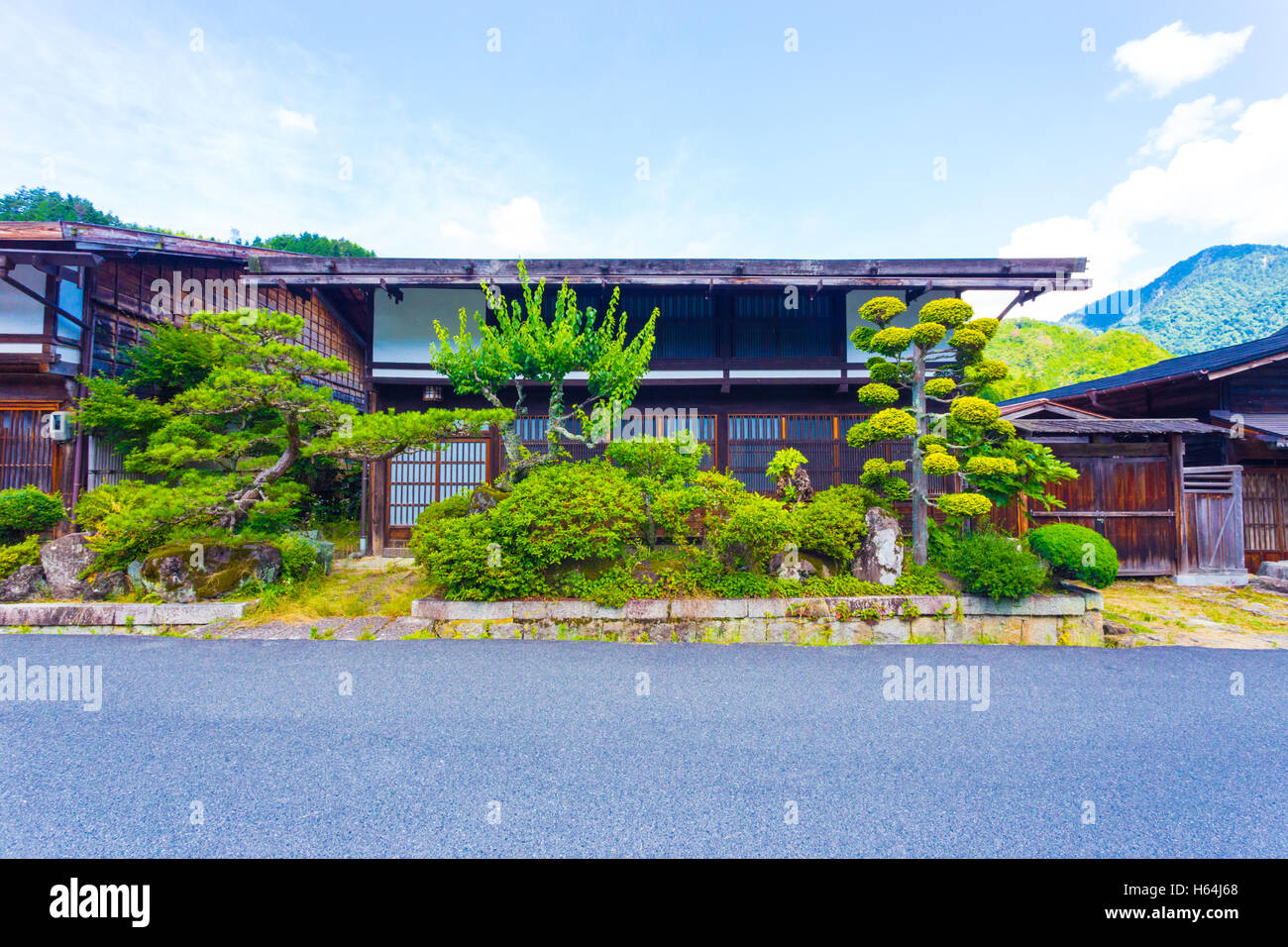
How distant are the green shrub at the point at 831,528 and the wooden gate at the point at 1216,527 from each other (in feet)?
24.4

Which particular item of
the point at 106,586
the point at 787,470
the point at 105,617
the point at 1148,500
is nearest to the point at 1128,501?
the point at 1148,500

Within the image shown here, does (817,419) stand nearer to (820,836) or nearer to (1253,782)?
(1253,782)

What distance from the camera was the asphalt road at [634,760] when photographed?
8.94ft

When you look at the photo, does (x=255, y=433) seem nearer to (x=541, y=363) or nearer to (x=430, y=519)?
(x=430, y=519)

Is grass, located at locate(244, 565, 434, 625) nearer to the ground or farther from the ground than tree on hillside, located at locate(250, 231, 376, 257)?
nearer to the ground

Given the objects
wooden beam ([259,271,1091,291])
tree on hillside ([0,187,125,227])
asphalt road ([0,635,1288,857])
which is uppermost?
tree on hillside ([0,187,125,227])

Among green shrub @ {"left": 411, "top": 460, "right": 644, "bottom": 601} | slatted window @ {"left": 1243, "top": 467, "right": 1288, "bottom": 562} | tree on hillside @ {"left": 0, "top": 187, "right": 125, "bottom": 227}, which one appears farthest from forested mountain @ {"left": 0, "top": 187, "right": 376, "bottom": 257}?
slatted window @ {"left": 1243, "top": 467, "right": 1288, "bottom": 562}

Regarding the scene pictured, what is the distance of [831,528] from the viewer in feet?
22.5

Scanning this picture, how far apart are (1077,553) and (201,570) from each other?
12.3 metres

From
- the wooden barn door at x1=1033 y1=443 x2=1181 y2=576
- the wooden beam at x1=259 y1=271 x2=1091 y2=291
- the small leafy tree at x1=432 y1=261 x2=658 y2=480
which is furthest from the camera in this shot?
the wooden beam at x1=259 y1=271 x2=1091 y2=291

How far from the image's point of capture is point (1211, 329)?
4878cm

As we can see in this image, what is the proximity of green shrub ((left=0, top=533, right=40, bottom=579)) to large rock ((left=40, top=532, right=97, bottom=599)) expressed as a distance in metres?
0.28

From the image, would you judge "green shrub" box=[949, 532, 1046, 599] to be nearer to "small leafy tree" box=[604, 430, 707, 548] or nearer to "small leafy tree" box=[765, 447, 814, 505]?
"small leafy tree" box=[765, 447, 814, 505]

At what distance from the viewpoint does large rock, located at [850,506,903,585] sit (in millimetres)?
6723
